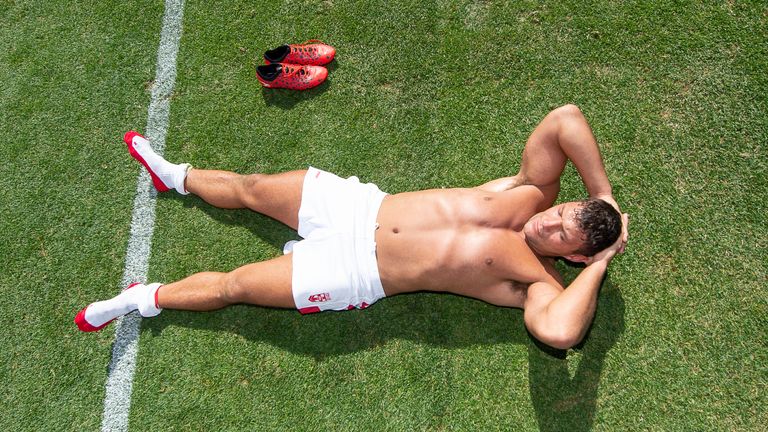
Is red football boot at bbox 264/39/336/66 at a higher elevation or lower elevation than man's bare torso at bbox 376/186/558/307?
higher

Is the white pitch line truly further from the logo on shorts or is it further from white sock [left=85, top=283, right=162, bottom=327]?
the logo on shorts

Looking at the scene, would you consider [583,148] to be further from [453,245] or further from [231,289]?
[231,289]

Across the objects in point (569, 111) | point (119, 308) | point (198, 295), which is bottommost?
point (119, 308)

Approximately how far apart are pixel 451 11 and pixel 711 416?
166 inches

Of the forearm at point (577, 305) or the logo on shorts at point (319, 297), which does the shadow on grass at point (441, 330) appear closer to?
the logo on shorts at point (319, 297)

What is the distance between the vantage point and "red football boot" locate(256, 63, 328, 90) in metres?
5.09

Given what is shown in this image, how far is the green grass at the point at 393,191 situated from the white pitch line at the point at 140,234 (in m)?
0.09

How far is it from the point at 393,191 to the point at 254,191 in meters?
1.23

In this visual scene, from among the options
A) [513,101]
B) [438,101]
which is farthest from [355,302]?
[513,101]

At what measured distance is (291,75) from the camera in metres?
5.11

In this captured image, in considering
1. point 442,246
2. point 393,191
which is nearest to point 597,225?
point 442,246

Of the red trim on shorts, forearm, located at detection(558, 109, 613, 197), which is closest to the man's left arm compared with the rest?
forearm, located at detection(558, 109, 613, 197)

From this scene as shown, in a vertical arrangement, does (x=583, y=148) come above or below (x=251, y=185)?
above

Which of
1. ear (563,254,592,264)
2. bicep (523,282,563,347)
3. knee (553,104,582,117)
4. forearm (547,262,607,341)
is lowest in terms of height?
bicep (523,282,563,347)
